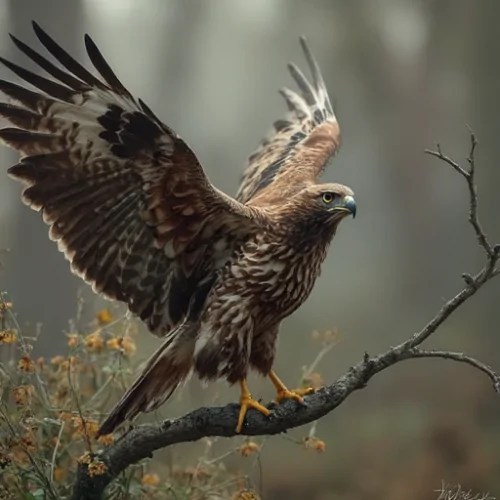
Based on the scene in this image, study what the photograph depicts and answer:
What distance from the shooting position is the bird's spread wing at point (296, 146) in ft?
6.47

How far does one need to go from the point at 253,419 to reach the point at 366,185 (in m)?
1.18

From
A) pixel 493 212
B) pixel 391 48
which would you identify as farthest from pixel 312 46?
pixel 493 212

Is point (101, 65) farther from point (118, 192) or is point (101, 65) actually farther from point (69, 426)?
point (69, 426)

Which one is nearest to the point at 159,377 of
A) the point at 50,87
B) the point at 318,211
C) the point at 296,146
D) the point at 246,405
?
the point at 246,405

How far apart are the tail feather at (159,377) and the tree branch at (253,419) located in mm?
52

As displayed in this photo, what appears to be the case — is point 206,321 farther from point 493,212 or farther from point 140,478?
point 493,212

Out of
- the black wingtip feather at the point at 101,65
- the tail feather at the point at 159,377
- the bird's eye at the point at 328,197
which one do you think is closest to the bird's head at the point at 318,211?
the bird's eye at the point at 328,197

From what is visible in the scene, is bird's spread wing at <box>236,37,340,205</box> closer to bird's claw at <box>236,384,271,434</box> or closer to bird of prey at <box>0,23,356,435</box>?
bird of prey at <box>0,23,356,435</box>

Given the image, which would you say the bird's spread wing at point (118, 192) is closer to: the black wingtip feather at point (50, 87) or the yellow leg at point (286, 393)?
the black wingtip feather at point (50, 87)

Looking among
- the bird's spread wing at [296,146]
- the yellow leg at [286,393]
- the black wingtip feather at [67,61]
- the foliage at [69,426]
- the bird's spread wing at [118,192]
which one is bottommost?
the foliage at [69,426]

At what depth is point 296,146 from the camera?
88.7 inches

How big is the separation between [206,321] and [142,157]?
398 millimetres

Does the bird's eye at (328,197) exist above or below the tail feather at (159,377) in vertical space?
above

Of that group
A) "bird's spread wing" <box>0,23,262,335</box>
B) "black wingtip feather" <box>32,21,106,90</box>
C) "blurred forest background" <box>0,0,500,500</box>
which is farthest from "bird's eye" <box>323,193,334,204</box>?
"blurred forest background" <box>0,0,500,500</box>
